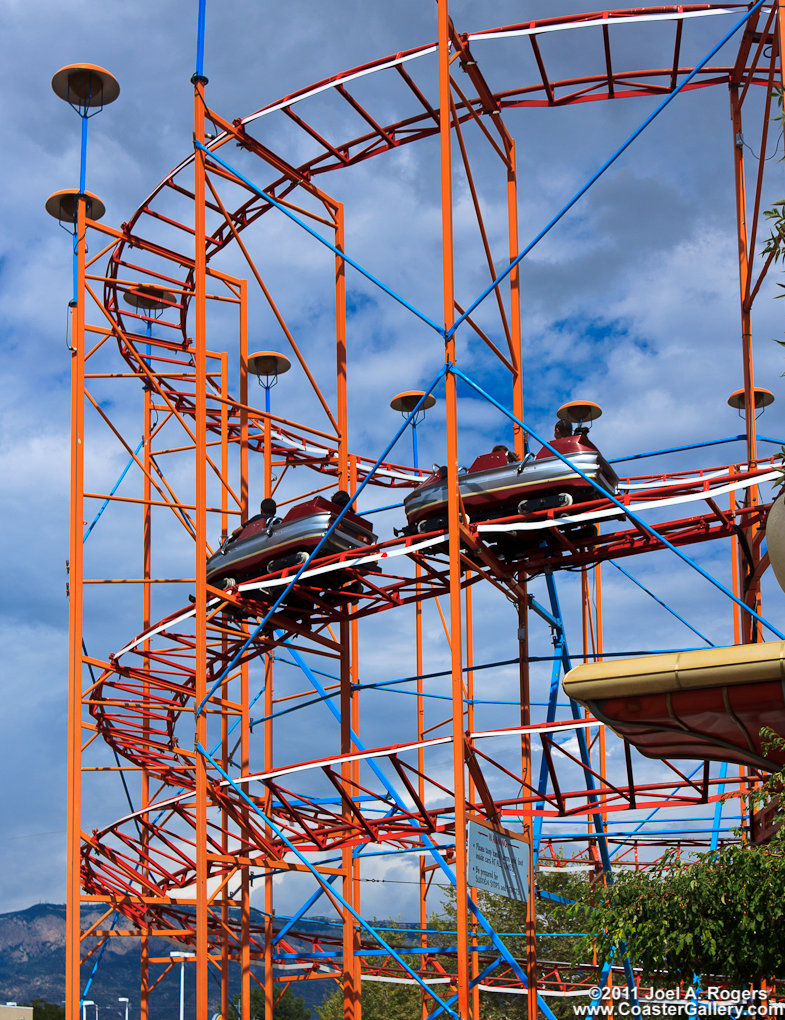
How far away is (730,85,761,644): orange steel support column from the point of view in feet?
52.0

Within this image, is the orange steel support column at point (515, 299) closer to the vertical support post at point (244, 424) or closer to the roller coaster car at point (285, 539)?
the roller coaster car at point (285, 539)

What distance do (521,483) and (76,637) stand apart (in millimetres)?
7811

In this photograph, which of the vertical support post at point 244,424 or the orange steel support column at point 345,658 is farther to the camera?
the vertical support post at point 244,424

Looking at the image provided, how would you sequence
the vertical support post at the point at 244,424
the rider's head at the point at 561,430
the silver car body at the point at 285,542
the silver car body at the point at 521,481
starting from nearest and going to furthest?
the silver car body at the point at 521,481 < the rider's head at the point at 561,430 < the silver car body at the point at 285,542 < the vertical support post at the point at 244,424

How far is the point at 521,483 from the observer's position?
48.6 ft

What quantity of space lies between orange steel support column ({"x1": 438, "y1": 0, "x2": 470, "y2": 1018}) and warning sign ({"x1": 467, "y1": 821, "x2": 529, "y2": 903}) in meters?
0.27

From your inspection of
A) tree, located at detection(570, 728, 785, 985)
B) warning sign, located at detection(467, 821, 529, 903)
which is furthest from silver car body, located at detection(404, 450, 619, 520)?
tree, located at detection(570, 728, 785, 985)

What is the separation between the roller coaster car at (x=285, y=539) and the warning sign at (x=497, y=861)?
452 centimetres

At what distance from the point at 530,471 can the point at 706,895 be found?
6.71m

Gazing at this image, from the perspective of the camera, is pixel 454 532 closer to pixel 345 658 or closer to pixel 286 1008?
pixel 345 658

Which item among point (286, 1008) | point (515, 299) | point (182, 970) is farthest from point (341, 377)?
point (286, 1008)

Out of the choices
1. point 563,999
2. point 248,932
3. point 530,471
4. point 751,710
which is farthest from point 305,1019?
point 751,710

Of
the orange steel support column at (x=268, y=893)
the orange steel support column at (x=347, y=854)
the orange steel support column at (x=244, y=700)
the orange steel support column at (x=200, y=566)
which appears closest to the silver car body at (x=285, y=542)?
the orange steel support column at (x=200, y=566)

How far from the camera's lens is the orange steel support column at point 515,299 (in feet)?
56.2
